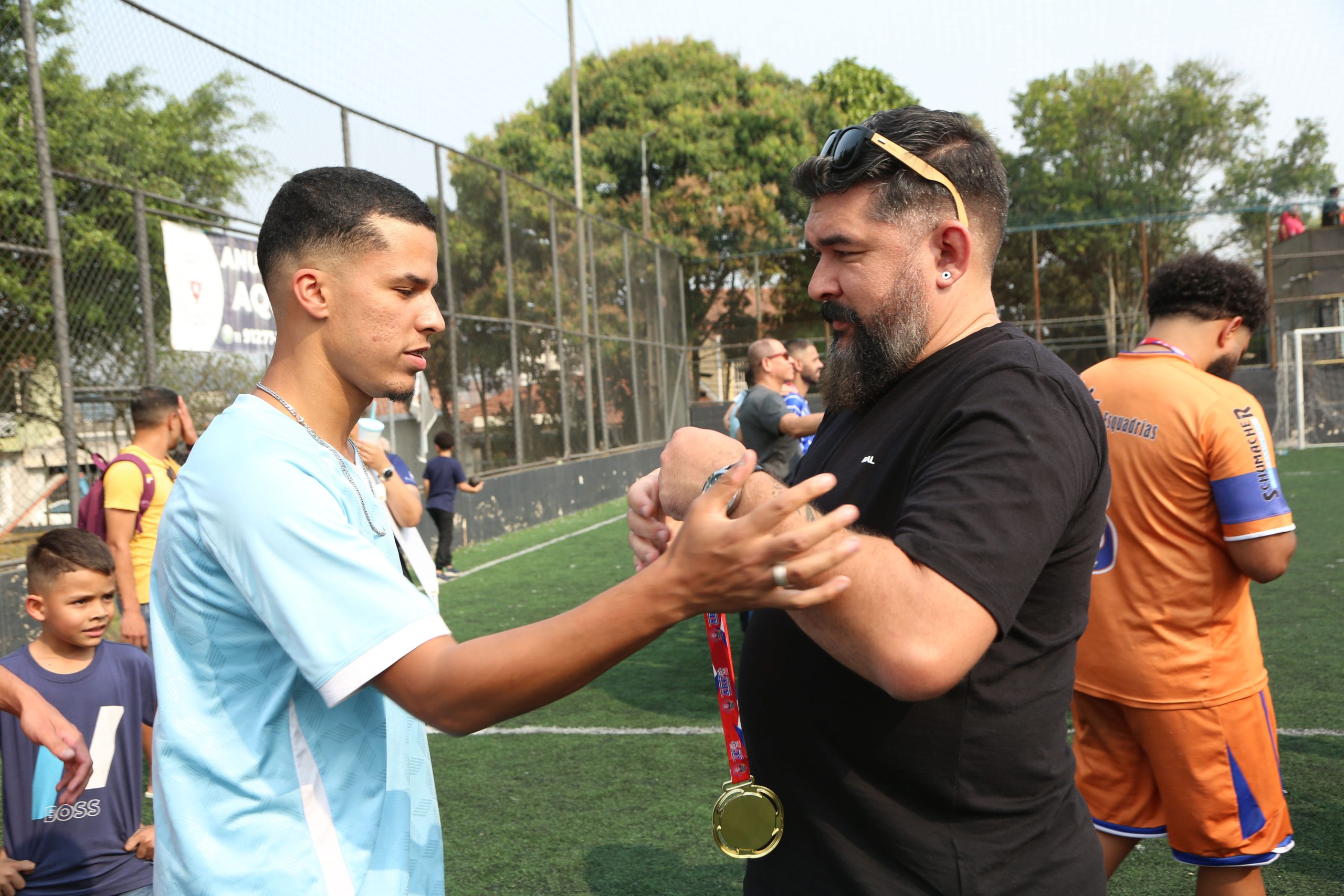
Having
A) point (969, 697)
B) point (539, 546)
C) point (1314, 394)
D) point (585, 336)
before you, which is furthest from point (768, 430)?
point (1314, 394)

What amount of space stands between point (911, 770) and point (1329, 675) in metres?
6.05

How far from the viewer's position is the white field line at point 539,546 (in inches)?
492

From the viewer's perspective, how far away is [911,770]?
5.59 ft

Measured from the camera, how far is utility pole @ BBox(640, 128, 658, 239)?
34.6m

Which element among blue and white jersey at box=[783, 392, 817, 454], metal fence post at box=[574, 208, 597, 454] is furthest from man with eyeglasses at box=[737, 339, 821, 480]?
metal fence post at box=[574, 208, 597, 454]

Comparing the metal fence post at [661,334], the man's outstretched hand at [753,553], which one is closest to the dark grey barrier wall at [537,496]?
the metal fence post at [661,334]

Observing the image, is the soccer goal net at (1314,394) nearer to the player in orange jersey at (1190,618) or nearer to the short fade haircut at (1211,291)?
the short fade haircut at (1211,291)

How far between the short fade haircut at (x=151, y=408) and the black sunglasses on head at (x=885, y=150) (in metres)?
4.93

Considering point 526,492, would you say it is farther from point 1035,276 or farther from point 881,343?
point 1035,276

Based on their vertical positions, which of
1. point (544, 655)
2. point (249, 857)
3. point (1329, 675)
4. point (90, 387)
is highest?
point (90, 387)

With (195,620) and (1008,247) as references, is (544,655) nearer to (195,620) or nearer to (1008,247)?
(195,620)

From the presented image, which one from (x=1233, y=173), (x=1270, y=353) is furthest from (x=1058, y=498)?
(x=1233, y=173)

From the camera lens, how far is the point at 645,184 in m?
34.4

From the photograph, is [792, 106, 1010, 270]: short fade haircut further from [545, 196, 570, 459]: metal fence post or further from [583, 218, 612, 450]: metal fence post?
[583, 218, 612, 450]: metal fence post
